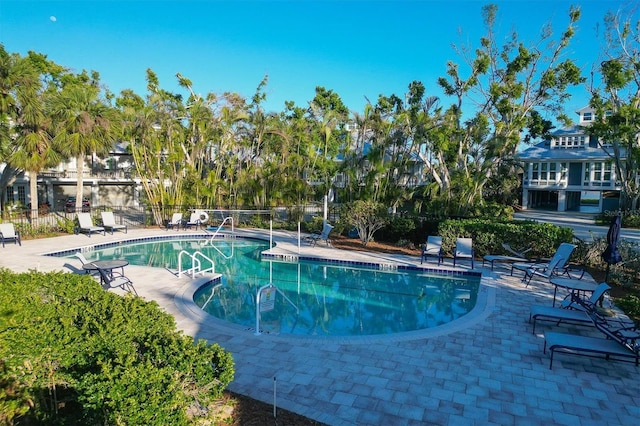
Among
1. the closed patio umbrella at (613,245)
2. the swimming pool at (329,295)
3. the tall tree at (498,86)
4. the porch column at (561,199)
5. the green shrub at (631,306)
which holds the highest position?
the tall tree at (498,86)

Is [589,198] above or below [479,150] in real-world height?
below

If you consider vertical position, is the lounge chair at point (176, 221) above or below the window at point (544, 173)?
below

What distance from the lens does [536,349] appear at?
613 centimetres

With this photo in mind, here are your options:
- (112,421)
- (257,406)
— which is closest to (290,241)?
(257,406)

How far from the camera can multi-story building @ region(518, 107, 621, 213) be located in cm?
3325

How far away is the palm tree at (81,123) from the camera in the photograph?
58.8 ft

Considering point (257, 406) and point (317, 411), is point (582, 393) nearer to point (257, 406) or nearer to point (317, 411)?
point (317, 411)

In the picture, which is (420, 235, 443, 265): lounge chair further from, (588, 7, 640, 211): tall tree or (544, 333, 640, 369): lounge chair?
(588, 7, 640, 211): tall tree

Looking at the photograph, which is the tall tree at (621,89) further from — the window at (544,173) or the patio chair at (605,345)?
the patio chair at (605,345)

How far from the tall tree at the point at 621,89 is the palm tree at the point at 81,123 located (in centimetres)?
2714

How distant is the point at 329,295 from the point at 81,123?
14.7 metres

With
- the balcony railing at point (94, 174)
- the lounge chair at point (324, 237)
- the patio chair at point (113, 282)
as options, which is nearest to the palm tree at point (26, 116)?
the patio chair at point (113, 282)

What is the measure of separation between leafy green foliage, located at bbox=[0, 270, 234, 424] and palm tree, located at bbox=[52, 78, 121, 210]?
15.7m

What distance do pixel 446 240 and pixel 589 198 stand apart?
31390mm
